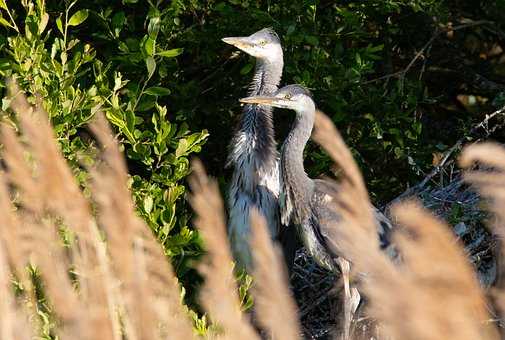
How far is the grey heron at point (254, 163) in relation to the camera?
5.26 metres

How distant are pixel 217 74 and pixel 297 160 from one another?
4.04 ft

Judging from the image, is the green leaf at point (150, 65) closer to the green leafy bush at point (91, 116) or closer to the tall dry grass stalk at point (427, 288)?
the green leafy bush at point (91, 116)

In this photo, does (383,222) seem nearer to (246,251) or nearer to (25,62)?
(246,251)

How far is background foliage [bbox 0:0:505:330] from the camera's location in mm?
4277

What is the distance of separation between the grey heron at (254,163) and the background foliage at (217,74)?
0.13 m

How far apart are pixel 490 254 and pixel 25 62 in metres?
2.42

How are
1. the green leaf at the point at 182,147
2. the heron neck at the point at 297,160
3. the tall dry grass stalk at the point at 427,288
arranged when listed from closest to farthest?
the tall dry grass stalk at the point at 427,288 → the green leaf at the point at 182,147 → the heron neck at the point at 297,160

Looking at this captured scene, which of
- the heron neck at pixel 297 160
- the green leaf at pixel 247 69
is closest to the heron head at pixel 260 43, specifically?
the green leaf at pixel 247 69

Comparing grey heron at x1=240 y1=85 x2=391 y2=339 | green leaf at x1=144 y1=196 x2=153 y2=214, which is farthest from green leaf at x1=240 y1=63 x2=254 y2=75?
green leaf at x1=144 y1=196 x2=153 y2=214

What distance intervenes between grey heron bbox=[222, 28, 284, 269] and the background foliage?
0.43 feet

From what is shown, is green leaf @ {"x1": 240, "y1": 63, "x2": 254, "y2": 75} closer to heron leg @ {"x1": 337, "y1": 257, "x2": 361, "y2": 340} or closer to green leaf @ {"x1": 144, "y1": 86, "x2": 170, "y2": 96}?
green leaf @ {"x1": 144, "y1": 86, "x2": 170, "y2": 96}

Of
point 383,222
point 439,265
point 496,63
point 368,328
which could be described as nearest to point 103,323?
point 439,265

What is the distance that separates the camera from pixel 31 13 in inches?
168

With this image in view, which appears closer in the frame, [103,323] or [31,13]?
[103,323]
